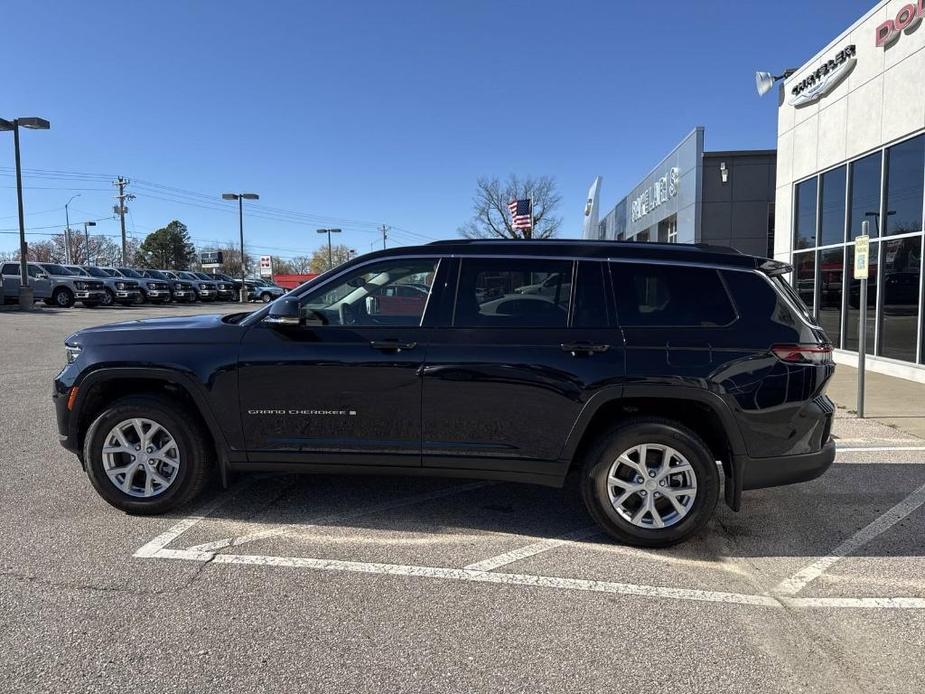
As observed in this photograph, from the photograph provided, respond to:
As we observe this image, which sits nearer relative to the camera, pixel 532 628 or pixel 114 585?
pixel 532 628

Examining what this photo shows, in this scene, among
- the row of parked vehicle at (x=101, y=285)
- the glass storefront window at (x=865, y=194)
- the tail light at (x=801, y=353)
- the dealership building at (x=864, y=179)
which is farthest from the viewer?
the row of parked vehicle at (x=101, y=285)

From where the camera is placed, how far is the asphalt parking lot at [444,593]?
269 cm

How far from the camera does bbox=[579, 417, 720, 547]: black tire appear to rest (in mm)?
3818

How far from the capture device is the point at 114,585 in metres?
3.36

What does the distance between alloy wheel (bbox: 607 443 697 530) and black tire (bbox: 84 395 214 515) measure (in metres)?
2.62

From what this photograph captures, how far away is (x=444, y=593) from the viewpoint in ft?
11.0

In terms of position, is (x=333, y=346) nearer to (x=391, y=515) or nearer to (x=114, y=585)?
(x=391, y=515)

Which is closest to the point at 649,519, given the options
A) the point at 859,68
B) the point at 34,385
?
the point at 34,385

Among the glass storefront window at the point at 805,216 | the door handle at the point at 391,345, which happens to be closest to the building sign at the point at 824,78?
the glass storefront window at the point at 805,216

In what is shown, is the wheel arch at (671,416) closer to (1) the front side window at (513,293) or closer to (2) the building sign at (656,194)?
(1) the front side window at (513,293)

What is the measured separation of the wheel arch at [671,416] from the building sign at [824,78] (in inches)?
424

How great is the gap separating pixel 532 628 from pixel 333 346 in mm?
1993

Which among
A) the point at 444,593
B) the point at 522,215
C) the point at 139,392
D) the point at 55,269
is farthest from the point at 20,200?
the point at 444,593

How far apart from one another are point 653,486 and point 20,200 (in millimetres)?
29322
